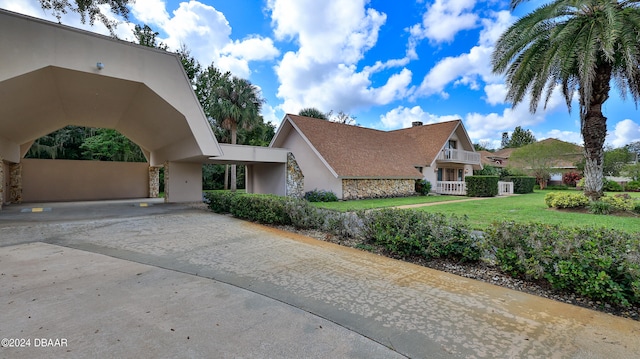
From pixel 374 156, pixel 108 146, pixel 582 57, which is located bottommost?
pixel 374 156

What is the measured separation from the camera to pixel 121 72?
33.6ft

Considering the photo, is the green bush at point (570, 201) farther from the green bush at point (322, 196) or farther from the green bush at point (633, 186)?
the green bush at point (633, 186)

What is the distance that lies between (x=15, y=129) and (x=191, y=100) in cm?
870

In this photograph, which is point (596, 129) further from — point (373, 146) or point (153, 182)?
point (153, 182)

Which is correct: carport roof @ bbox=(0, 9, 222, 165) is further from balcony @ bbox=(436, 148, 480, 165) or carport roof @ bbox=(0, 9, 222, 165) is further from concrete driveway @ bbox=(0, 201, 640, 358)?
balcony @ bbox=(436, 148, 480, 165)

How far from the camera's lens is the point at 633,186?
1032 inches

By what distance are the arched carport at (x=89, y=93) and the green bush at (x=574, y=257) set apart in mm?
11691

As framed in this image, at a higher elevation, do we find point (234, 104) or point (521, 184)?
point (234, 104)

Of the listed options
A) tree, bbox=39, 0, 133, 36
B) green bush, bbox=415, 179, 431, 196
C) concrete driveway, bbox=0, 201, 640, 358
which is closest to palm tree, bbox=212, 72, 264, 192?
green bush, bbox=415, 179, 431, 196

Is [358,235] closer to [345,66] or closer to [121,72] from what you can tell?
[121,72]

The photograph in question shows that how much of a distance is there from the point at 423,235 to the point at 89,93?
44.5 feet

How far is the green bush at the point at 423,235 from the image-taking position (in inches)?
213

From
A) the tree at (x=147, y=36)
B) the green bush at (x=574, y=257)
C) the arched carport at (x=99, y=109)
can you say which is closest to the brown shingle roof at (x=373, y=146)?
the arched carport at (x=99, y=109)

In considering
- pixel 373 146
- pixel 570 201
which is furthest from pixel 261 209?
pixel 373 146
